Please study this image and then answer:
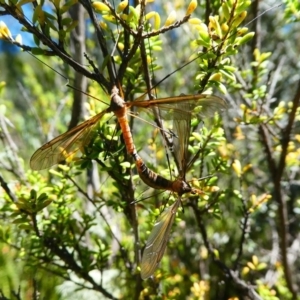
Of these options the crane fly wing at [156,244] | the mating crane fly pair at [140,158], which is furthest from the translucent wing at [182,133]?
the crane fly wing at [156,244]

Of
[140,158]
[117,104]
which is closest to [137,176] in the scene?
[140,158]

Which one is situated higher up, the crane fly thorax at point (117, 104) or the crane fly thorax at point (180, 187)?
the crane fly thorax at point (117, 104)

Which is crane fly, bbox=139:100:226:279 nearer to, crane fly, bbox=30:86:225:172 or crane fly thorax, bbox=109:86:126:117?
crane fly, bbox=30:86:225:172

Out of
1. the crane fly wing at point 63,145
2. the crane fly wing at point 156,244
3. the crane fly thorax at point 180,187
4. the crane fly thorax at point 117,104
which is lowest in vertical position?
the crane fly wing at point 156,244

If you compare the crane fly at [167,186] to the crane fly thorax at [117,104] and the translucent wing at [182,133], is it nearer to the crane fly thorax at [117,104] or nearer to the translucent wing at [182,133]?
the translucent wing at [182,133]

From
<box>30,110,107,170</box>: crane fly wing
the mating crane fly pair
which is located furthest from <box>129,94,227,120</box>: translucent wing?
<box>30,110,107,170</box>: crane fly wing

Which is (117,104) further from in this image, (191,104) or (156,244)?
(156,244)
